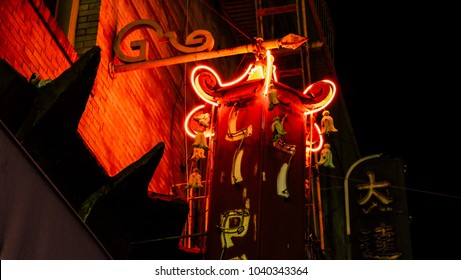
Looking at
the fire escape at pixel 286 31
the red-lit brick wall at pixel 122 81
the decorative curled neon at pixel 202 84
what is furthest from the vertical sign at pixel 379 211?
the decorative curled neon at pixel 202 84

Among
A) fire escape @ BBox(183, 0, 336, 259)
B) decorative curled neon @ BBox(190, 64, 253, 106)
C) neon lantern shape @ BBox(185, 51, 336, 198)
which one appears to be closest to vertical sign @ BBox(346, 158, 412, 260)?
fire escape @ BBox(183, 0, 336, 259)

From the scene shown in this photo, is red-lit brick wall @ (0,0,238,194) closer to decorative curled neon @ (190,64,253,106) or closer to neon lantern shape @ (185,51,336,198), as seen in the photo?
neon lantern shape @ (185,51,336,198)

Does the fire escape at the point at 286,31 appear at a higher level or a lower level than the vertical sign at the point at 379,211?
higher

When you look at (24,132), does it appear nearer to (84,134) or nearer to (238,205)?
(84,134)

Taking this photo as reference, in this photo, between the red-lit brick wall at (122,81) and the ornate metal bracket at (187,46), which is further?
the ornate metal bracket at (187,46)

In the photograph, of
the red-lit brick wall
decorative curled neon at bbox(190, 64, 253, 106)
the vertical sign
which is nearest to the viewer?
the red-lit brick wall

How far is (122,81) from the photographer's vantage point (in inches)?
407

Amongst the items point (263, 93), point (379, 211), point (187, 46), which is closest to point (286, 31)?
point (379, 211)

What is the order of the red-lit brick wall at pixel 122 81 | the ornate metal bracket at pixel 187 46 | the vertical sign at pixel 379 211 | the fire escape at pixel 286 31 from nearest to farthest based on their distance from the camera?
the red-lit brick wall at pixel 122 81 → the ornate metal bracket at pixel 187 46 → the vertical sign at pixel 379 211 → the fire escape at pixel 286 31

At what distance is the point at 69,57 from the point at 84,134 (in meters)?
1.03

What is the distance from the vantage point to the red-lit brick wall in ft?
27.3

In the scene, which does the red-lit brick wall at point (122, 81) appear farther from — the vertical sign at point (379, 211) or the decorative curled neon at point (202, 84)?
the vertical sign at point (379, 211)

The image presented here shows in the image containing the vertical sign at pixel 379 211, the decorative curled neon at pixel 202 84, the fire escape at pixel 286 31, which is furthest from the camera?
the fire escape at pixel 286 31

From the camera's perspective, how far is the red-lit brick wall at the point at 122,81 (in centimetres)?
832
